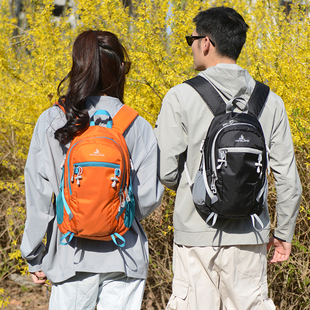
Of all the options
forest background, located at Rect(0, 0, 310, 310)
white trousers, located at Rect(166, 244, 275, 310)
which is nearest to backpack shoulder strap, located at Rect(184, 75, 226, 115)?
white trousers, located at Rect(166, 244, 275, 310)

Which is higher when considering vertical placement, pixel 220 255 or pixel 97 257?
pixel 97 257

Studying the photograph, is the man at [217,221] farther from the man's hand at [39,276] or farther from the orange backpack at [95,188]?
the man's hand at [39,276]

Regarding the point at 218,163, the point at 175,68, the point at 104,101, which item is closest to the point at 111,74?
the point at 104,101

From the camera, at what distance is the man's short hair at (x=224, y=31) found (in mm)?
2004

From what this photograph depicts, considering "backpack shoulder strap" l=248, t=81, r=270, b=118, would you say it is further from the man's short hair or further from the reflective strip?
the reflective strip

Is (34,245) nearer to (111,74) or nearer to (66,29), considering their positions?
(111,74)

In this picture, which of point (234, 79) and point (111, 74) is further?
A: point (234, 79)

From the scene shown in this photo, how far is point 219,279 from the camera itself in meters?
1.99

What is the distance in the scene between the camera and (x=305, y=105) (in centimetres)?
298

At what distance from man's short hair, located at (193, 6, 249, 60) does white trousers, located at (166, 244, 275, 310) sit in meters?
0.94

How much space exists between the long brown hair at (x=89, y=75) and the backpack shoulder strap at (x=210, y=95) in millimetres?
392

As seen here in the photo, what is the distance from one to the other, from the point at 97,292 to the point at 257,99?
3.74 feet

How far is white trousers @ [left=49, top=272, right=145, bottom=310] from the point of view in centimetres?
164

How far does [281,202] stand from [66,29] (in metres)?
2.74
